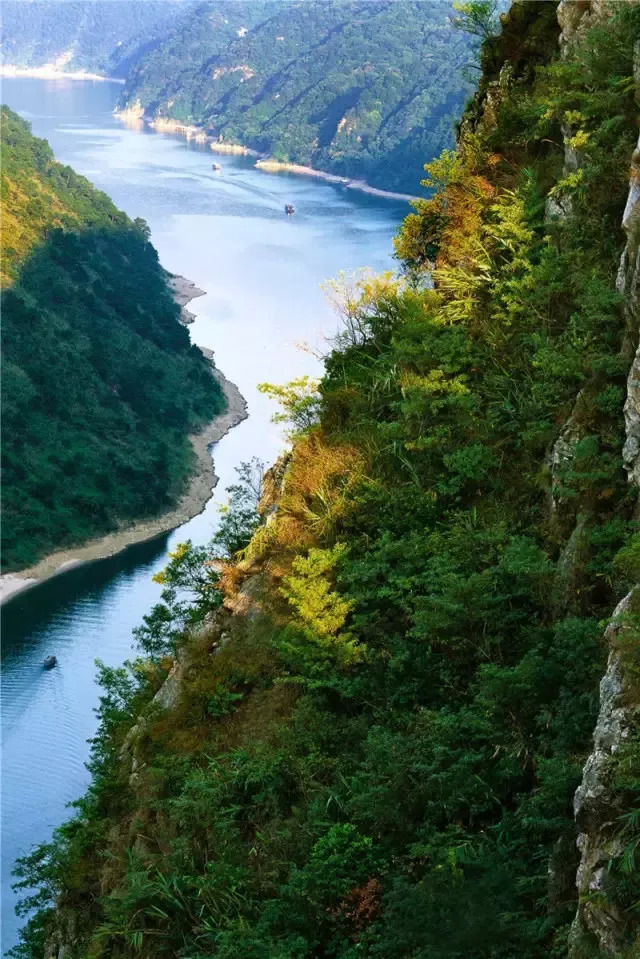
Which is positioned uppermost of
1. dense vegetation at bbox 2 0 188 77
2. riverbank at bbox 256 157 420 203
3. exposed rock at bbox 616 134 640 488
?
dense vegetation at bbox 2 0 188 77

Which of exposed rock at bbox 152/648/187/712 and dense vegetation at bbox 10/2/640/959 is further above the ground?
dense vegetation at bbox 10/2/640/959

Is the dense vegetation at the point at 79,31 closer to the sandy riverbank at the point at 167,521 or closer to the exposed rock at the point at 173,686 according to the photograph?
the sandy riverbank at the point at 167,521

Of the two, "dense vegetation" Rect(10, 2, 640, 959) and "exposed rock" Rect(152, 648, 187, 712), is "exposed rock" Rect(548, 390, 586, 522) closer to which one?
"dense vegetation" Rect(10, 2, 640, 959)

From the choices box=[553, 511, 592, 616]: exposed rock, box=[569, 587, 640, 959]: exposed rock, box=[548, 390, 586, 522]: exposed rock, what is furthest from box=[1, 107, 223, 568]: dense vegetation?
box=[569, 587, 640, 959]: exposed rock

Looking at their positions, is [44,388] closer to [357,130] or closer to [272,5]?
[357,130]

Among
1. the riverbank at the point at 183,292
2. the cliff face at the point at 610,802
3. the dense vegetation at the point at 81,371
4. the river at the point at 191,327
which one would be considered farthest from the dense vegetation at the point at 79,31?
the cliff face at the point at 610,802

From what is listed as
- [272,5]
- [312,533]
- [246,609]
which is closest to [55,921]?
[246,609]

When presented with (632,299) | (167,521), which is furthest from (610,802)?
(167,521)
